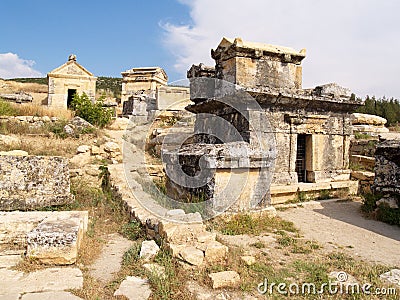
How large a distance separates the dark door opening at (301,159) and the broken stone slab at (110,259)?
557 cm

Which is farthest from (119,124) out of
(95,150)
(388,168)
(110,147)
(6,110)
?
(388,168)

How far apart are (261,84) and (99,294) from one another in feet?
24.8

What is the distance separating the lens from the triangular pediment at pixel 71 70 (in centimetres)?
1977

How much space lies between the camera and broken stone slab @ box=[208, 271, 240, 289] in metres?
3.29

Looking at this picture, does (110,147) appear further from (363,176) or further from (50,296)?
(363,176)

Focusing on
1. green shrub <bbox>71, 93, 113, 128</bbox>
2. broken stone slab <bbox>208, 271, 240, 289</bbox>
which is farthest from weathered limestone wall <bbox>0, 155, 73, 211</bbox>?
green shrub <bbox>71, 93, 113, 128</bbox>

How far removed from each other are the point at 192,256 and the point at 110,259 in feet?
4.40

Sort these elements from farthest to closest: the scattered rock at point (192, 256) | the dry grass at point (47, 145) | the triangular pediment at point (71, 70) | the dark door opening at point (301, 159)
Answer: the triangular pediment at point (71, 70)
the dry grass at point (47, 145)
the dark door opening at point (301, 159)
the scattered rock at point (192, 256)

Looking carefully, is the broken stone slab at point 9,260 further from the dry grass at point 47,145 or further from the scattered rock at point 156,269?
the dry grass at point 47,145

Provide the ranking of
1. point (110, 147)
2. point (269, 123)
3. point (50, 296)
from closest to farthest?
point (50, 296) → point (269, 123) → point (110, 147)

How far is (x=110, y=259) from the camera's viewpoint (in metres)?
4.33

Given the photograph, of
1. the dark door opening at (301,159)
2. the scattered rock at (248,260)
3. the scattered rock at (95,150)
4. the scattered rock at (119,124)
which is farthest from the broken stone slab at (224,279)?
the scattered rock at (119,124)

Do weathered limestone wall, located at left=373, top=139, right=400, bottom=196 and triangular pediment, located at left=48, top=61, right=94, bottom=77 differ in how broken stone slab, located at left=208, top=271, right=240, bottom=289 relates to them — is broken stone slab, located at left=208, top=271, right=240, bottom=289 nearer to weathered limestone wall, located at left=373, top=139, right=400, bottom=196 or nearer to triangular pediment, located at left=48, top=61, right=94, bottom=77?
weathered limestone wall, located at left=373, top=139, right=400, bottom=196

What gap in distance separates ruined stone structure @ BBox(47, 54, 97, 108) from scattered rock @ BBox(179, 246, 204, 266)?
1759 centimetres
